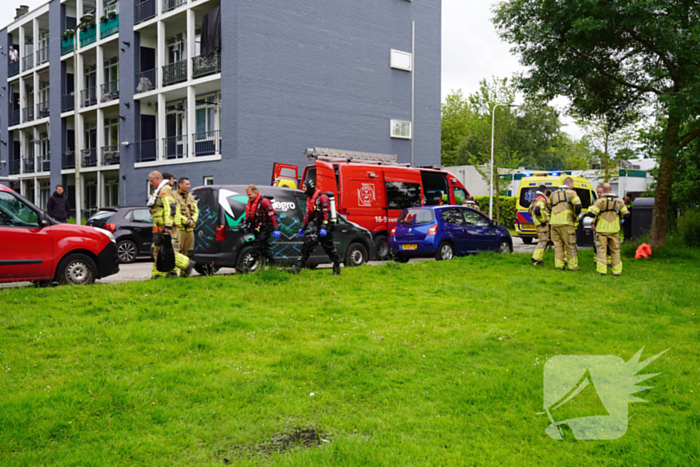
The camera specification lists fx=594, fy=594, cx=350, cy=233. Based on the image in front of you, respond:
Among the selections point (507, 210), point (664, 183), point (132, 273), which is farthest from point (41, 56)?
point (664, 183)

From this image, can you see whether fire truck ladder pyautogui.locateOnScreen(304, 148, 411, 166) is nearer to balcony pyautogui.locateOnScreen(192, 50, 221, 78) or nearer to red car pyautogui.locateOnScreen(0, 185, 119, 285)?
red car pyautogui.locateOnScreen(0, 185, 119, 285)

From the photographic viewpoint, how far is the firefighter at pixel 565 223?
12.2 metres

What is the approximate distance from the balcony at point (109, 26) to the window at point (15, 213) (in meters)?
25.0

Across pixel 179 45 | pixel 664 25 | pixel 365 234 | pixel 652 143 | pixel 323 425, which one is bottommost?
pixel 323 425

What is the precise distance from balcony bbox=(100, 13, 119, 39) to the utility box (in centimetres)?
2669

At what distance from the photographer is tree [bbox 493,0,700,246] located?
12.4 meters

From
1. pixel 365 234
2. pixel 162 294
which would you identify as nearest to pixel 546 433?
pixel 162 294

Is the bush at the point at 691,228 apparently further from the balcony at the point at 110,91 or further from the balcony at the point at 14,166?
the balcony at the point at 14,166

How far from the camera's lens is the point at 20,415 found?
→ 4145mm

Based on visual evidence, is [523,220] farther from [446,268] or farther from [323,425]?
[323,425]

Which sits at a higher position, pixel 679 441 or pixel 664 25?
pixel 664 25

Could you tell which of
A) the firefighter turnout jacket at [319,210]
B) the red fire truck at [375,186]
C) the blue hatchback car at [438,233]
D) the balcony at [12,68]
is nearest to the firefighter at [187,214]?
the firefighter turnout jacket at [319,210]

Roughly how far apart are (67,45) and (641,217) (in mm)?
33123

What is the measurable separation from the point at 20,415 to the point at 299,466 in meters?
2.10
